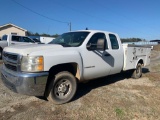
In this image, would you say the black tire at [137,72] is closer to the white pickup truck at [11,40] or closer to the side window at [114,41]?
the side window at [114,41]

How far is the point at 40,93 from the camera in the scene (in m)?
4.40

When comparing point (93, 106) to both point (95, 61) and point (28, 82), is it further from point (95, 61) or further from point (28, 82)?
point (28, 82)

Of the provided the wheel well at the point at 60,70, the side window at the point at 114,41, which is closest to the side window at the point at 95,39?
the side window at the point at 114,41

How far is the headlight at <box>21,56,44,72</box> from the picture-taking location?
4215 mm

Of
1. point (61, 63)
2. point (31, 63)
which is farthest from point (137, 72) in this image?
point (31, 63)

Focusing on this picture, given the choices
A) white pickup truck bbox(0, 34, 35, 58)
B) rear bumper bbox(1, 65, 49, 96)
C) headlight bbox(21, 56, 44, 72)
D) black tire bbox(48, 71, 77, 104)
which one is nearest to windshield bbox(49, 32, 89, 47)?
black tire bbox(48, 71, 77, 104)

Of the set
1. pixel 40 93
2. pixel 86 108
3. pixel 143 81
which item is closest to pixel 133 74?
pixel 143 81

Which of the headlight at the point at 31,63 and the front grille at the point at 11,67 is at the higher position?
the headlight at the point at 31,63

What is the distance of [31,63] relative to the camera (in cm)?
422

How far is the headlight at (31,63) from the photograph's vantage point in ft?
13.8

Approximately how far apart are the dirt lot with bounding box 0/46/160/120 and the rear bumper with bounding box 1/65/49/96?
52cm

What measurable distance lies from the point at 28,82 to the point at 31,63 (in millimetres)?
419

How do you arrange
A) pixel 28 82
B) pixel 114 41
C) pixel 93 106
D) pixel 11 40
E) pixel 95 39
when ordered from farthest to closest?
pixel 11 40 → pixel 114 41 → pixel 95 39 → pixel 93 106 → pixel 28 82

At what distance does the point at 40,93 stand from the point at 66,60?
40.1 inches
